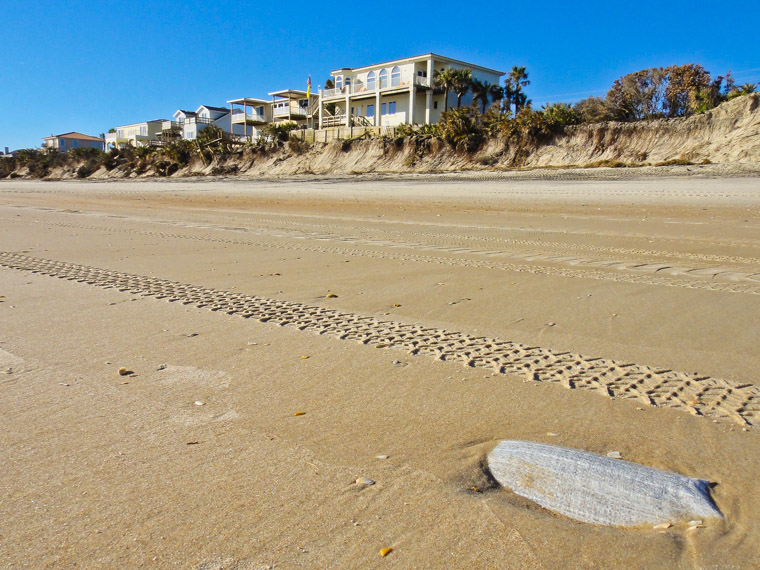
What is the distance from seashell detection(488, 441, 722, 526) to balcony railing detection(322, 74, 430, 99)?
40.2 metres

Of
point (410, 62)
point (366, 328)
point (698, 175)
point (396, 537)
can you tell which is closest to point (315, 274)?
point (366, 328)

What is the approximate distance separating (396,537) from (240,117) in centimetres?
6252

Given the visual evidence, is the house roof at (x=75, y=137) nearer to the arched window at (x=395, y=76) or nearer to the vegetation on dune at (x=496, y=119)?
the vegetation on dune at (x=496, y=119)

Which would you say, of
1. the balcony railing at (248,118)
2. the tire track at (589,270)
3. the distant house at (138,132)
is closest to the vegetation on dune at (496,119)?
the balcony railing at (248,118)

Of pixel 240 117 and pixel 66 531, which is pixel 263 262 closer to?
pixel 66 531

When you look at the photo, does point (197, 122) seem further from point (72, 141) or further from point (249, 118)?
point (72, 141)

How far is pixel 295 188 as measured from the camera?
2394 cm

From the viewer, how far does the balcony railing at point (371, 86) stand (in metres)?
39.9

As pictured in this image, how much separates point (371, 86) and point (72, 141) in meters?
70.9

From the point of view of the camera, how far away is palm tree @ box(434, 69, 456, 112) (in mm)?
38094

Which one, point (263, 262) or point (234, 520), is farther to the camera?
point (263, 262)

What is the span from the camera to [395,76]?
41500mm

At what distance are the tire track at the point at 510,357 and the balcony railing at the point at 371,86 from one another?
37.6 metres

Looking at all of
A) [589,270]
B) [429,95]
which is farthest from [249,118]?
[589,270]
